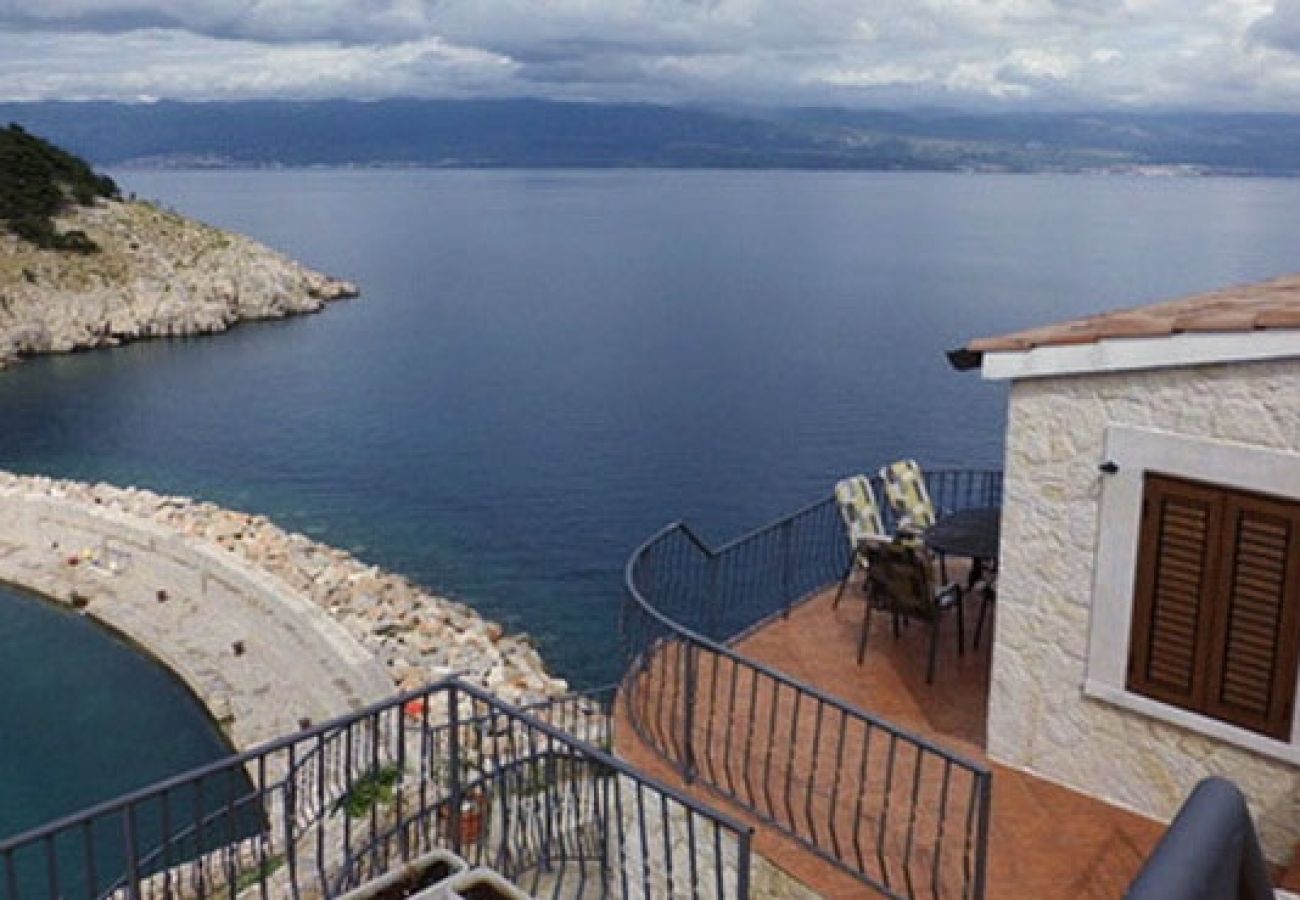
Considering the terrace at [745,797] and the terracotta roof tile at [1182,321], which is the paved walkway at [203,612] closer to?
the terrace at [745,797]

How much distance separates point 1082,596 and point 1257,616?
100cm

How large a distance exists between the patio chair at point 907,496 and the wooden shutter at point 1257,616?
4394 mm

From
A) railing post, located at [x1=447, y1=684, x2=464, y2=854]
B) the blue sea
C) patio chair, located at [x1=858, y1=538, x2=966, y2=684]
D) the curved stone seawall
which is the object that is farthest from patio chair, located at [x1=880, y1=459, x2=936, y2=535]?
the blue sea

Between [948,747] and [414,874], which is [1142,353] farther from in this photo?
[414,874]

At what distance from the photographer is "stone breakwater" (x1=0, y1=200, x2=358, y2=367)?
2046 inches

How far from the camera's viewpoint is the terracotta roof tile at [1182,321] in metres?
6.37

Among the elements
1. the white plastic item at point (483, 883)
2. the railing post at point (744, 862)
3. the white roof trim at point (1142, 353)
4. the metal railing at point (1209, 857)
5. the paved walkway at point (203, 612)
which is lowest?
the paved walkway at point (203, 612)

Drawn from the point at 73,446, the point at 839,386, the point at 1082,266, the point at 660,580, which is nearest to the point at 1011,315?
the point at 839,386

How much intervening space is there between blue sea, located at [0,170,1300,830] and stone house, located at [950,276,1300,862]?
13.6m

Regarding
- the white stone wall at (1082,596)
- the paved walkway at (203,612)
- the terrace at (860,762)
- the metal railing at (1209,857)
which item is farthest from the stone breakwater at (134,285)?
the metal railing at (1209,857)

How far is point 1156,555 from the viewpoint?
6926 mm

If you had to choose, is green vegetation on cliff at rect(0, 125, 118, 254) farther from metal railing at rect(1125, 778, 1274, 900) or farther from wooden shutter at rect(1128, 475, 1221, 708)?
metal railing at rect(1125, 778, 1274, 900)

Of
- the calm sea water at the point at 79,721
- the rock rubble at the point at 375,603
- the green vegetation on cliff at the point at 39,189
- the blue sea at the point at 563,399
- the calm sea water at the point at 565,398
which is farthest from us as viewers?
the green vegetation on cliff at the point at 39,189

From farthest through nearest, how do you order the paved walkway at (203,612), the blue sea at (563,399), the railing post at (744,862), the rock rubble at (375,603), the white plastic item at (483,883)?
1. the blue sea at (563,399)
2. the rock rubble at (375,603)
3. the paved walkway at (203,612)
4. the white plastic item at (483,883)
5. the railing post at (744,862)
